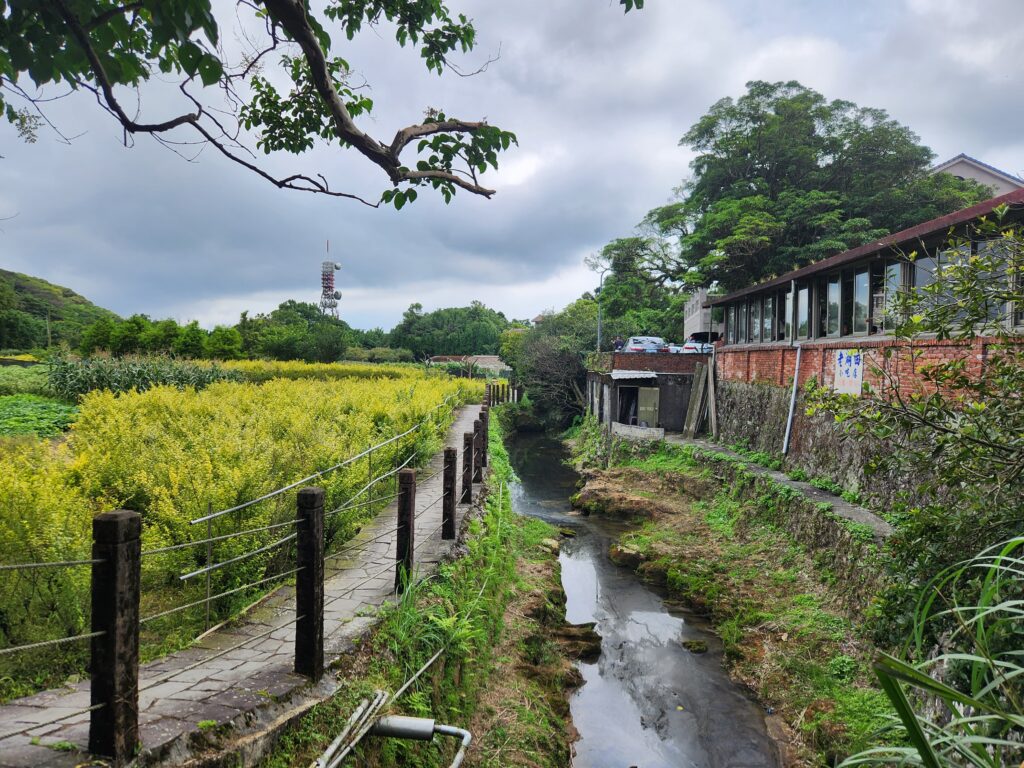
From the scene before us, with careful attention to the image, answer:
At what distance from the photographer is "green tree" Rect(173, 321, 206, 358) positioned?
26.6 m

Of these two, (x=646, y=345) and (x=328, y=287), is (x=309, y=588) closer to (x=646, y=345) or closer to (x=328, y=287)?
(x=646, y=345)

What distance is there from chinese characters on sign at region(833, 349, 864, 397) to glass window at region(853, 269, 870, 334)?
2602 mm

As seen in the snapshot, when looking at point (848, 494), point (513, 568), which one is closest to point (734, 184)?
point (848, 494)

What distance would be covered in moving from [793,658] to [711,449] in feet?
30.2

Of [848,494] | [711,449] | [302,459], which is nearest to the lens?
[302,459]

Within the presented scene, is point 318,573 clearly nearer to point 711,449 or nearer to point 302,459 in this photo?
point 302,459

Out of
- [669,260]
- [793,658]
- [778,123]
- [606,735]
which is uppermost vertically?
[778,123]

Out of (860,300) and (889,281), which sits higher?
(889,281)

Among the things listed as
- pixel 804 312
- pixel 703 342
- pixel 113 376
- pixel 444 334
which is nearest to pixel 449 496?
pixel 113 376

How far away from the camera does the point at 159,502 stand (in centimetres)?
432

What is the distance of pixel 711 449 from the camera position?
52.4 feet

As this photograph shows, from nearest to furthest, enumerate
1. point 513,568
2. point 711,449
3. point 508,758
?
point 508,758 → point 513,568 → point 711,449

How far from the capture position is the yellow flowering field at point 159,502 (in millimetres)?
3516

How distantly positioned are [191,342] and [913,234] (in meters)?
27.8
